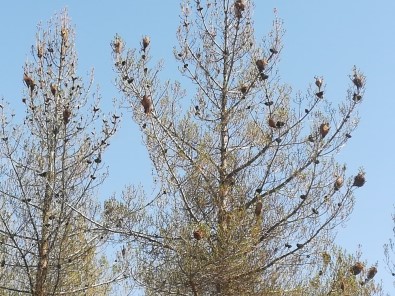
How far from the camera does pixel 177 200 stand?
9.44m

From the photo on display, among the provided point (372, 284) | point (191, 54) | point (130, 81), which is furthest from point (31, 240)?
point (372, 284)

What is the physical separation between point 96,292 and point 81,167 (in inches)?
146

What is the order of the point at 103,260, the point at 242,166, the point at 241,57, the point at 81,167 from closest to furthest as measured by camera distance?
1. the point at 81,167
2. the point at 242,166
3. the point at 241,57
4. the point at 103,260

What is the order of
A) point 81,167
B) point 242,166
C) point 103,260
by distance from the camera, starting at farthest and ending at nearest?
point 103,260 < point 242,166 < point 81,167

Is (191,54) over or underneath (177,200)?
over

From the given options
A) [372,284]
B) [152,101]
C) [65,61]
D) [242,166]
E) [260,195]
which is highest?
[65,61]

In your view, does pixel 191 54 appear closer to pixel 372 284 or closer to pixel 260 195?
pixel 260 195

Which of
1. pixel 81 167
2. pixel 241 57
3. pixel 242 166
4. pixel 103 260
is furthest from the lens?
pixel 103 260

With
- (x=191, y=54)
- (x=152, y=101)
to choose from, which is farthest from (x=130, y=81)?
(x=191, y=54)

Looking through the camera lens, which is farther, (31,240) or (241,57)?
(241,57)

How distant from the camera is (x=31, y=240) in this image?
9.14 m

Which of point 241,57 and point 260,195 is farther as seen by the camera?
point 241,57

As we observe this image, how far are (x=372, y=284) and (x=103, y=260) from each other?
4564 mm

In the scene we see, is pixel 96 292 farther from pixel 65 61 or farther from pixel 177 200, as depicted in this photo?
pixel 65 61
